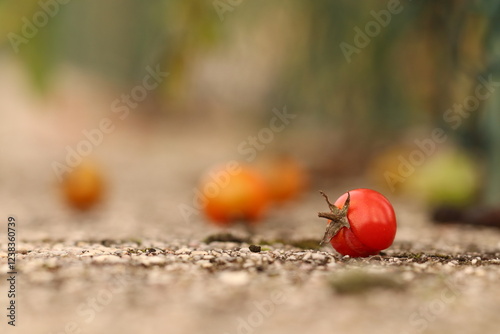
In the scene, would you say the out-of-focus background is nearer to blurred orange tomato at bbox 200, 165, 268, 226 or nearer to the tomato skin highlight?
blurred orange tomato at bbox 200, 165, 268, 226

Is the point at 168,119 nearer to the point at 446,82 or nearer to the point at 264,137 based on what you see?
the point at 264,137

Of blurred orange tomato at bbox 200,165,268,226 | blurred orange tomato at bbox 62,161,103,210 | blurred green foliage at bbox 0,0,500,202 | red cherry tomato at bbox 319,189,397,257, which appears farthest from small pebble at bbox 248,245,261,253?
blurred orange tomato at bbox 62,161,103,210

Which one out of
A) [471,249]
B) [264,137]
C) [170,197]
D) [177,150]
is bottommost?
[471,249]

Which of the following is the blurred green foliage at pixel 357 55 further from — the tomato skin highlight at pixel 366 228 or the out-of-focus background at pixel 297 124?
the tomato skin highlight at pixel 366 228

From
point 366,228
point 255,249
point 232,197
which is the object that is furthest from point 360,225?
point 232,197

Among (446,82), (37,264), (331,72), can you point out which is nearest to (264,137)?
(331,72)

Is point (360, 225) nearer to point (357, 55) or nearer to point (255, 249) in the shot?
point (255, 249)
